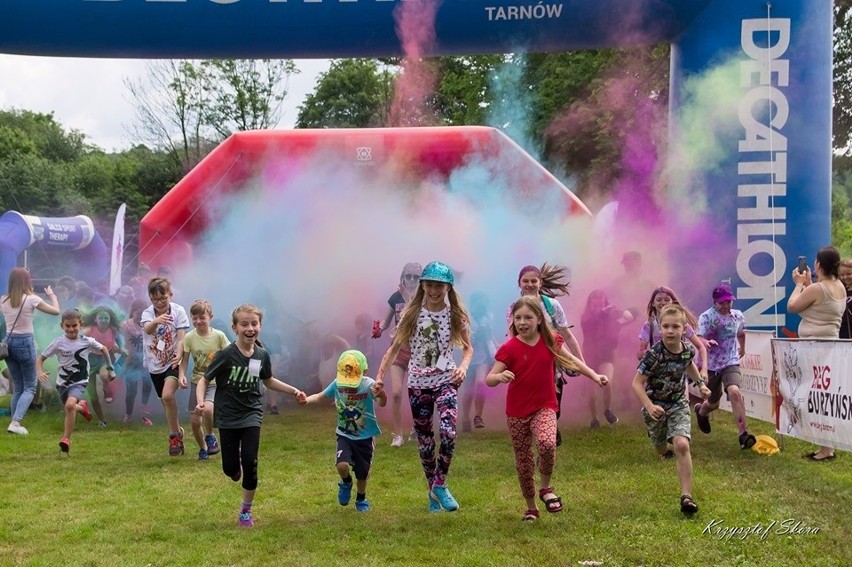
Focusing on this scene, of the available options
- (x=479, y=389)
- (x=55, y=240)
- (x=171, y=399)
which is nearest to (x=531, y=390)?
(x=171, y=399)

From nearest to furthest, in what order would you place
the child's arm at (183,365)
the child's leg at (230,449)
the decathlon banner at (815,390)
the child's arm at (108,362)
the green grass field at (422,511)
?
the green grass field at (422,511)
the child's leg at (230,449)
the decathlon banner at (815,390)
the child's arm at (183,365)
the child's arm at (108,362)

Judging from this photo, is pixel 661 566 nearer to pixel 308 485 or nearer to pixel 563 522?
pixel 563 522

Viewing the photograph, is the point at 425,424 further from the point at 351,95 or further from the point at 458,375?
the point at 351,95

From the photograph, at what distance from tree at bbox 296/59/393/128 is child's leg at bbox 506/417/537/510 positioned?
14.1 metres

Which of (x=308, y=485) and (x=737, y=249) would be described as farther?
(x=737, y=249)

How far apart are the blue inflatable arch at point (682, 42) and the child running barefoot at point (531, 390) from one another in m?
4.00

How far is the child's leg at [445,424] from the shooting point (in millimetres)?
5938

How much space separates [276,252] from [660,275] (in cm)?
480

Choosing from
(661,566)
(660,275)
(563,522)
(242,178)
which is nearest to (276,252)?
(242,178)

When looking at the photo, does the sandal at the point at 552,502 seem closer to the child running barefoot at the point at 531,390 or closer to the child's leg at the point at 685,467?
the child running barefoot at the point at 531,390

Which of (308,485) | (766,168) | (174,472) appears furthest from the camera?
(766,168)

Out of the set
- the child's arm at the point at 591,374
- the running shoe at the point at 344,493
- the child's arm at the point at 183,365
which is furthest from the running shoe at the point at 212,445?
the child's arm at the point at 591,374

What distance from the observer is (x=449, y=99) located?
44.2ft

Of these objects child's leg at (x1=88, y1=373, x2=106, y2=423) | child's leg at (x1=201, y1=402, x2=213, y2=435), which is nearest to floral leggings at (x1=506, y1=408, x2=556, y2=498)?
child's leg at (x1=201, y1=402, x2=213, y2=435)
